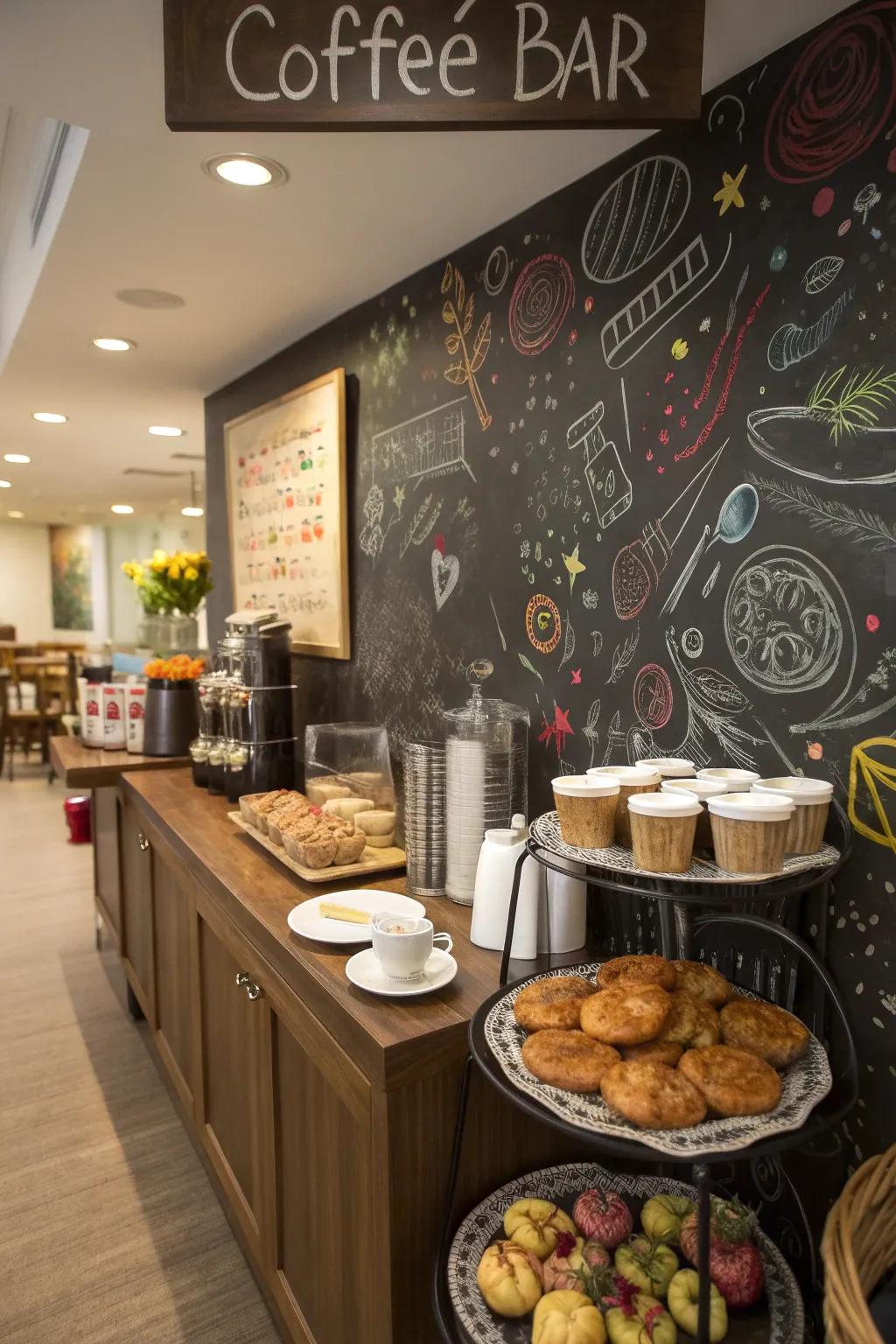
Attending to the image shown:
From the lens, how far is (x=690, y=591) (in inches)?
57.9

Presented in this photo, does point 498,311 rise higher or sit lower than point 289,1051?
higher

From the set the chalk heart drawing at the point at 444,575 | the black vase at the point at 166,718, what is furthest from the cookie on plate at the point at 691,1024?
the black vase at the point at 166,718

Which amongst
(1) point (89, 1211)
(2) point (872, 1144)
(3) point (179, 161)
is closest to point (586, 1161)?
(2) point (872, 1144)

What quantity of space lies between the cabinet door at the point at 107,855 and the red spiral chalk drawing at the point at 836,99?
2763 mm

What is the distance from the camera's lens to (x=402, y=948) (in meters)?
1.32

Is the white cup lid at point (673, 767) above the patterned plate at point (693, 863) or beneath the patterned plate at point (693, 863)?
above

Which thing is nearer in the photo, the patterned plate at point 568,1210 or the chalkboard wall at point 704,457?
the patterned plate at point 568,1210

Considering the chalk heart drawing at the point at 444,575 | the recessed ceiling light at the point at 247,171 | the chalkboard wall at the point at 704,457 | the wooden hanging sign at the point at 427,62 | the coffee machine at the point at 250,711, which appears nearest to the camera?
the wooden hanging sign at the point at 427,62

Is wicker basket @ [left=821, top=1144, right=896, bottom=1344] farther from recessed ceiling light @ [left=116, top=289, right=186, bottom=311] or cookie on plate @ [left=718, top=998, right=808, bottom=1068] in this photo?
recessed ceiling light @ [left=116, top=289, right=186, bottom=311]

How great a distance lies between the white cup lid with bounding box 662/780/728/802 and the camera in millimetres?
1225

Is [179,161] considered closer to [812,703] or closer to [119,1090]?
[812,703]

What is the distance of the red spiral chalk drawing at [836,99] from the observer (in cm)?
117

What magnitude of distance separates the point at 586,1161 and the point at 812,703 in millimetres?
835

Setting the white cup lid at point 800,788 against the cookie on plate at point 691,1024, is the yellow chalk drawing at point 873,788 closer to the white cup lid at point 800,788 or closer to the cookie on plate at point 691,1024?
the white cup lid at point 800,788
